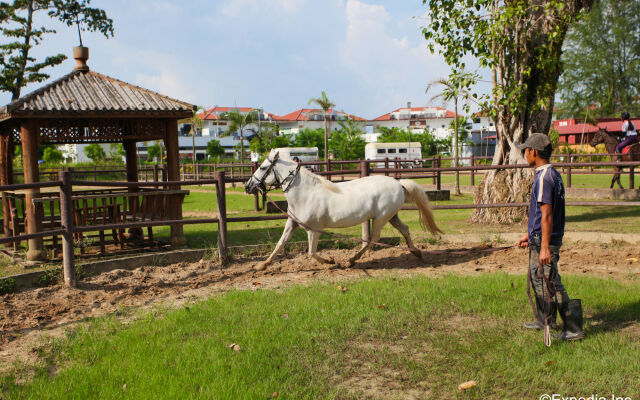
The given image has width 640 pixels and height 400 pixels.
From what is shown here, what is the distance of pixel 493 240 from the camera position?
348 inches

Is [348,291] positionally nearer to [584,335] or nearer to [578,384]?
[584,335]

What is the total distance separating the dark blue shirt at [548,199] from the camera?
4223 millimetres

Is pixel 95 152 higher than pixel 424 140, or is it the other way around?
pixel 424 140

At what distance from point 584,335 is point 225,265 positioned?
4872 mm

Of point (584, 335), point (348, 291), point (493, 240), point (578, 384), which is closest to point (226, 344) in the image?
point (348, 291)

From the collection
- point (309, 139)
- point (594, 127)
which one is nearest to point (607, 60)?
point (594, 127)

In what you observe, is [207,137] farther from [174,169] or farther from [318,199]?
[318,199]

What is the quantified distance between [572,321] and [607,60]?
56977 mm

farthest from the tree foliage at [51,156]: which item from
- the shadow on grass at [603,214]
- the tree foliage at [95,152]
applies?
the shadow on grass at [603,214]

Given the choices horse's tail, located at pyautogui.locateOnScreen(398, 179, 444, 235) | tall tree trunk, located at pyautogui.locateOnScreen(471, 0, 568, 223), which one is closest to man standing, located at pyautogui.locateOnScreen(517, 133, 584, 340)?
horse's tail, located at pyautogui.locateOnScreen(398, 179, 444, 235)

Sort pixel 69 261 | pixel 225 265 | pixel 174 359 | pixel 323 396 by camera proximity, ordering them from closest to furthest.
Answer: pixel 323 396, pixel 174 359, pixel 69 261, pixel 225 265

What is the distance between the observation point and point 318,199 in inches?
283

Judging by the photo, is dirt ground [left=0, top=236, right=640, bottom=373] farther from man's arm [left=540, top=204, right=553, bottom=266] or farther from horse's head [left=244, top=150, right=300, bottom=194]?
man's arm [left=540, top=204, right=553, bottom=266]

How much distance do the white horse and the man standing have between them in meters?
2.99
